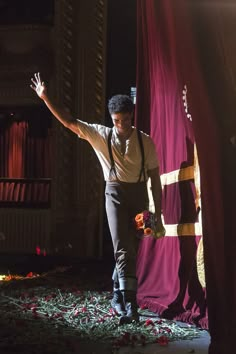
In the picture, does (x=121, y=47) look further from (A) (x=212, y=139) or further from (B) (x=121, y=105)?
(A) (x=212, y=139)

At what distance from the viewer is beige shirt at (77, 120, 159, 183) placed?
360 cm

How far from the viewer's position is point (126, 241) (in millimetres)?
3629

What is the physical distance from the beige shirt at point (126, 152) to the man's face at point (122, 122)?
0.17 ft

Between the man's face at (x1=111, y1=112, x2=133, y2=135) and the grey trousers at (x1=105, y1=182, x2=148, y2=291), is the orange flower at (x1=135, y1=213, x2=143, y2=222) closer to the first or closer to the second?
the grey trousers at (x1=105, y1=182, x2=148, y2=291)

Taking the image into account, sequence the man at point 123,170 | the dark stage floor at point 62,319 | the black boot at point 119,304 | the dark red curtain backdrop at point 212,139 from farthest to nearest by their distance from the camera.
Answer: the black boot at point 119,304 < the man at point 123,170 < the dark stage floor at point 62,319 < the dark red curtain backdrop at point 212,139

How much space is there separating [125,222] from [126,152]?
494 millimetres

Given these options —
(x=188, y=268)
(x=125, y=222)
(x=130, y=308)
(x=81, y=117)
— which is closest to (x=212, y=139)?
(x=125, y=222)

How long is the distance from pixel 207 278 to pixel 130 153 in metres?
1.22

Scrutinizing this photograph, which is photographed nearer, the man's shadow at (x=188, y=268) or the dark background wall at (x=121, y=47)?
the man's shadow at (x=188, y=268)

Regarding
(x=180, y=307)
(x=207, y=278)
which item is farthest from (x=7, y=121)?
(x=207, y=278)

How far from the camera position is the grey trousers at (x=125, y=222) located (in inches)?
142

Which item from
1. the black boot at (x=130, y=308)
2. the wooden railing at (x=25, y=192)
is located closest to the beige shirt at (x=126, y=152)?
the black boot at (x=130, y=308)

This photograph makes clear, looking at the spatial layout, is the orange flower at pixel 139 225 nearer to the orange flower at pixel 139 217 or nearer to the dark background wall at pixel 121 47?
the orange flower at pixel 139 217

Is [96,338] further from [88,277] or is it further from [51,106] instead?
[88,277]
